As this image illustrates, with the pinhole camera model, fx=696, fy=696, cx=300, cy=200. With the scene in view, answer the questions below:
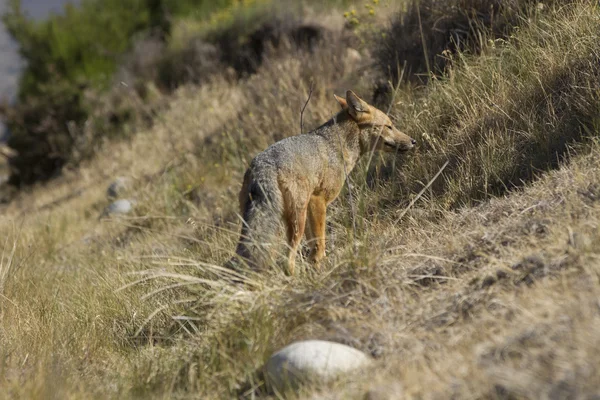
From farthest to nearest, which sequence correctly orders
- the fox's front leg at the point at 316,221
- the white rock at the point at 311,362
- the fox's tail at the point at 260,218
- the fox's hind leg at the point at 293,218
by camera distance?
the fox's front leg at the point at 316,221 < the fox's hind leg at the point at 293,218 < the fox's tail at the point at 260,218 < the white rock at the point at 311,362

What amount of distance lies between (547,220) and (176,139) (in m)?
8.76

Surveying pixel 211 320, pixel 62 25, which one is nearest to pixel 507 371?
pixel 211 320

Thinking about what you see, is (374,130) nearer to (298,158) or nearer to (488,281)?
(298,158)

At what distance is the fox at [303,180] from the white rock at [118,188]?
18.7 ft

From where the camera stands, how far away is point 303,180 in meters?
5.46

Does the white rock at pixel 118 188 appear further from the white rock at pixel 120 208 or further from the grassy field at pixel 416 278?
the grassy field at pixel 416 278

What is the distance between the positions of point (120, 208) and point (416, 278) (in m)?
6.55

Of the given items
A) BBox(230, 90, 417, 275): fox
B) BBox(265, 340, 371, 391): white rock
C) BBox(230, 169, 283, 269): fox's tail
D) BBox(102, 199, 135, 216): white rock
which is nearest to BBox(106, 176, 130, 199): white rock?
BBox(102, 199, 135, 216): white rock

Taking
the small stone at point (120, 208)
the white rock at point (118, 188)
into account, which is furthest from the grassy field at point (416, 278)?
the white rock at point (118, 188)

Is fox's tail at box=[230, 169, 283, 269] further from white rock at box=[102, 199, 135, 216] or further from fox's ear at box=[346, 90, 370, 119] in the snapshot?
white rock at box=[102, 199, 135, 216]

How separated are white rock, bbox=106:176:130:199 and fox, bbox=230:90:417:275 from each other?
18.7 feet

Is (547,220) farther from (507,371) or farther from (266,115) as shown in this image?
(266,115)

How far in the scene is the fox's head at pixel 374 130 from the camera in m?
6.38

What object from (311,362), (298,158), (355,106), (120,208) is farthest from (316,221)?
(120,208)
